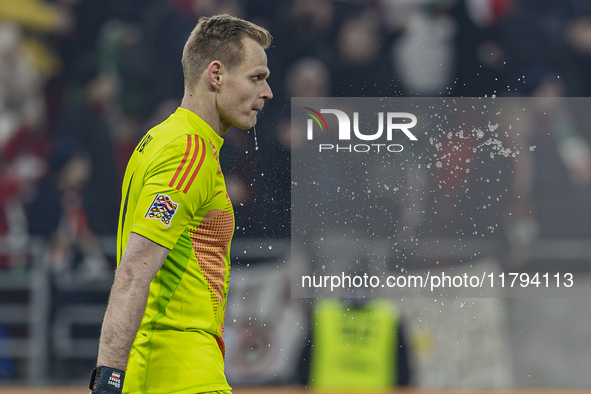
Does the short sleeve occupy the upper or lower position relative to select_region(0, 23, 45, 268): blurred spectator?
lower

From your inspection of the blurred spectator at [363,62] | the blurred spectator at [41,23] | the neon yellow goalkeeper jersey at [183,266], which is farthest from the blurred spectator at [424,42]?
the neon yellow goalkeeper jersey at [183,266]

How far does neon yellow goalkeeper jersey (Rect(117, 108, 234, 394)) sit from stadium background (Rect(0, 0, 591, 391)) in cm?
349

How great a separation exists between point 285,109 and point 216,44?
3343 mm

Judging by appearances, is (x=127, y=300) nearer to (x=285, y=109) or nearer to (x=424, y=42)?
(x=285, y=109)

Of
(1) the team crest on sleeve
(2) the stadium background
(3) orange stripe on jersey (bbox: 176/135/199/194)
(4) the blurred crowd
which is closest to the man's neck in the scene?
(3) orange stripe on jersey (bbox: 176/135/199/194)

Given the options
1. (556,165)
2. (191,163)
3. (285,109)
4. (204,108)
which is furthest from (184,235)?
(556,165)

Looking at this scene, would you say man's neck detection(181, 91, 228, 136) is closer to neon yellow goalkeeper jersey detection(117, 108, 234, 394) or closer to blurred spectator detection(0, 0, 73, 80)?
neon yellow goalkeeper jersey detection(117, 108, 234, 394)

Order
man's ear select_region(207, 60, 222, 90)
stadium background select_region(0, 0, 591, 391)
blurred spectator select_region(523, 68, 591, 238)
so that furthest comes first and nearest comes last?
1. blurred spectator select_region(523, 68, 591, 238)
2. stadium background select_region(0, 0, 591, 391)
3. man's ear select_region(207, 60, 222, 90)

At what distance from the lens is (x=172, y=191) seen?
1.80 meters

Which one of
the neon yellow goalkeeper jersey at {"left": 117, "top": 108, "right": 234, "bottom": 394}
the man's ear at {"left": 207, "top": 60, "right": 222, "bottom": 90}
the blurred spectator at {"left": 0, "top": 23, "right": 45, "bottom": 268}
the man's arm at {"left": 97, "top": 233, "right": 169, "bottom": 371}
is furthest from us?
the blurred spectator at {"left": 0, "top": 23, "right": 45, "bottom": 268}

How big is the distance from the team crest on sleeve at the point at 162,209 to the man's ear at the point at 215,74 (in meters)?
0.45

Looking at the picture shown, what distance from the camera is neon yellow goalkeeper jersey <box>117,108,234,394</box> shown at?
1850 mm

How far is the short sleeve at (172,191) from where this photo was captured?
5.87ft

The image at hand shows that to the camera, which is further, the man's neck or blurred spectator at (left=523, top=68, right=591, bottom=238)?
blurred spectator at (left=523, top=68, right=591, bottom=238)
